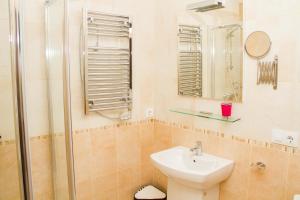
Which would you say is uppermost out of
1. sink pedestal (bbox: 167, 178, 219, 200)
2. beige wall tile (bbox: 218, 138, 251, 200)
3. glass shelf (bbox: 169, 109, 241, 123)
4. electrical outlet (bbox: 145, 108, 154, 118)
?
glass shelf (bbox: 169, 109, 241, 123)

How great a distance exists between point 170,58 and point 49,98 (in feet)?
3.73

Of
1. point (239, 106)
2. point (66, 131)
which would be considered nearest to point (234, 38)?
point (239, 106)

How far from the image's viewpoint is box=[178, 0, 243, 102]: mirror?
175 centimetres

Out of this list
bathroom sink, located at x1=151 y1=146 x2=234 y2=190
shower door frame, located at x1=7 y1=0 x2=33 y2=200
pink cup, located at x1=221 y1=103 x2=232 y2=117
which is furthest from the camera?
pink cup, located at x1=221 y1=103 x2=232 y2=117

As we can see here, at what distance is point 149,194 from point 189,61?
1.31 metres

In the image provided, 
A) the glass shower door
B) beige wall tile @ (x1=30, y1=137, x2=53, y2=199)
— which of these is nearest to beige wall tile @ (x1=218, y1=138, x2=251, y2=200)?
beige wall tile @ (x1=30, y1=137, x2=53, y2=199)

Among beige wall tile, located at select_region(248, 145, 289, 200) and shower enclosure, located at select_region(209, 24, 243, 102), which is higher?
shower enclosure, located at select_region(209, 24, 243, 102)

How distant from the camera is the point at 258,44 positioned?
1614 mm

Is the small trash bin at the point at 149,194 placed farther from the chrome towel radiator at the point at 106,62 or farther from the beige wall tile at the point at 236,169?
the chrome towel radiator at the point at 106,62

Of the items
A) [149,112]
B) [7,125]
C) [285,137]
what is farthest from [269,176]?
[7,125]

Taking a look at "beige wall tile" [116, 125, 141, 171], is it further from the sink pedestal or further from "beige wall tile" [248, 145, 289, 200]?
"beige wall tile" [248, 145, 289, 200]

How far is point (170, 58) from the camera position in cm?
227

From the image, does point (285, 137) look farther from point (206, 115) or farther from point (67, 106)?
point (67, 106)

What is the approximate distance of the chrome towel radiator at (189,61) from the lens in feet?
6.68
